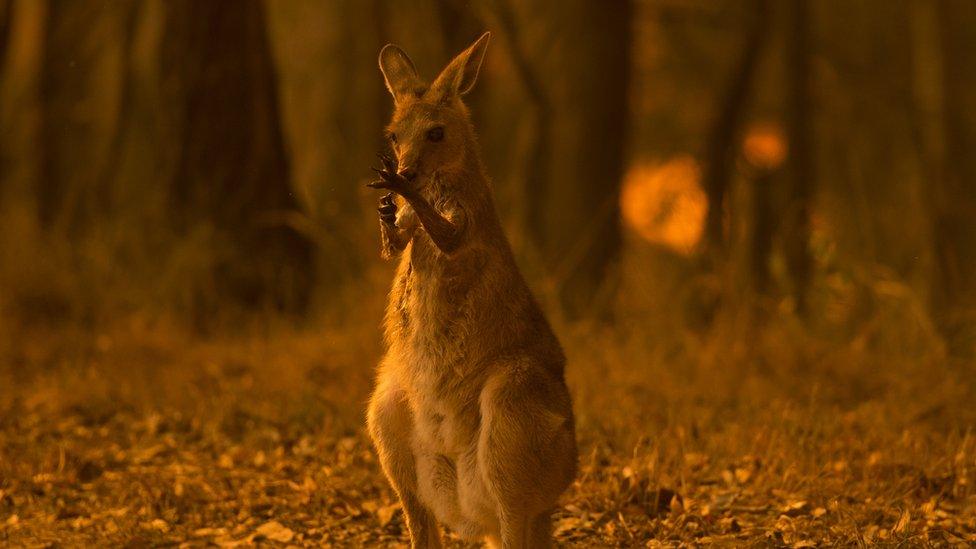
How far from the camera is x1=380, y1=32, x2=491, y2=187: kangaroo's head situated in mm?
4297

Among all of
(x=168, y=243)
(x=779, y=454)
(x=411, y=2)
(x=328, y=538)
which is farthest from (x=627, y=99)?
(x=328, y=538)

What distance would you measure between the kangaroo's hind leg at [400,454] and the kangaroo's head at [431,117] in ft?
2.64

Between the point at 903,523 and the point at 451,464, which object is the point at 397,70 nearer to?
the point at 451,464

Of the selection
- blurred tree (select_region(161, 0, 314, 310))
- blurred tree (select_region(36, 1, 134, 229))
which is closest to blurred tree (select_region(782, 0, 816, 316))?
blurred tree (select_region(161, 0, 314, 310))

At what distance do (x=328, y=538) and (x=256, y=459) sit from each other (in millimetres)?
1143

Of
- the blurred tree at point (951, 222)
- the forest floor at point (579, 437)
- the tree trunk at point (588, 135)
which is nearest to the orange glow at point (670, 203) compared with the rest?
the tree trunk at point (588, 135)

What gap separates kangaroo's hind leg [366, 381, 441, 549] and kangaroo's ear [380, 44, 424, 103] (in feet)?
3.76

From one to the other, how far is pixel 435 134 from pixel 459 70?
284 mm

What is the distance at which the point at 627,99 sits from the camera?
10648 mm

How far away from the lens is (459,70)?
444 cm

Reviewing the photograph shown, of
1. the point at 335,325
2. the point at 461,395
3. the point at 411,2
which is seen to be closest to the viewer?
the point at 461,395

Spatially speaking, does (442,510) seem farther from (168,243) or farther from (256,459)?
(168,243)

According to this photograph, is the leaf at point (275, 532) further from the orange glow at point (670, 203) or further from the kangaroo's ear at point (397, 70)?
the orange glow at point (670, 203)

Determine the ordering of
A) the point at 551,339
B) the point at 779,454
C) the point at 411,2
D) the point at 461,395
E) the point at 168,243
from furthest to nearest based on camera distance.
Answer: the point at 411,2 < the point at 168,243 < the point at 779,454 < the point at 551,339 < the point at 461,395
